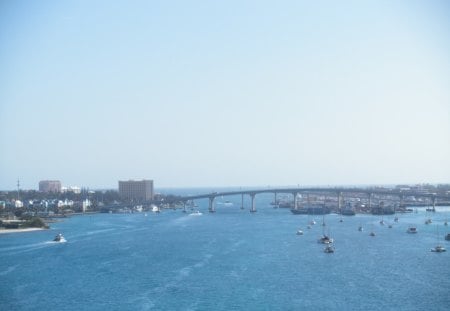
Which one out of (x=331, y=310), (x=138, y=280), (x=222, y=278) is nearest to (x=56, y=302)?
(x=138, y=280)

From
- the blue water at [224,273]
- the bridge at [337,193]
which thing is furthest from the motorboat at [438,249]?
the bridge at [337,193]

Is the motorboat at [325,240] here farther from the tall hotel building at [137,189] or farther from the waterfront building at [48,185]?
the waterfront building at [48,185]

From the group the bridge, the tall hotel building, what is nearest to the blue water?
the bridge

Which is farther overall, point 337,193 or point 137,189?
point 137,189

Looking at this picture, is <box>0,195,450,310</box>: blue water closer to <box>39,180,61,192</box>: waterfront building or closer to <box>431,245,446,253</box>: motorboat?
<box>431,245,446,253</box>: motorboat

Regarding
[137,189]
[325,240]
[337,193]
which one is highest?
[137,189]

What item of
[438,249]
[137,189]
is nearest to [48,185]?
[137,189]

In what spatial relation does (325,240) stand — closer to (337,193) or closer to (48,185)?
(337,193)

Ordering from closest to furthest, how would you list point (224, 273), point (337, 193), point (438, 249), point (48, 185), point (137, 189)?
point (224, 273) → point (438, 249) → point (337, 193) → point (137, 189) → point (48, 185)
